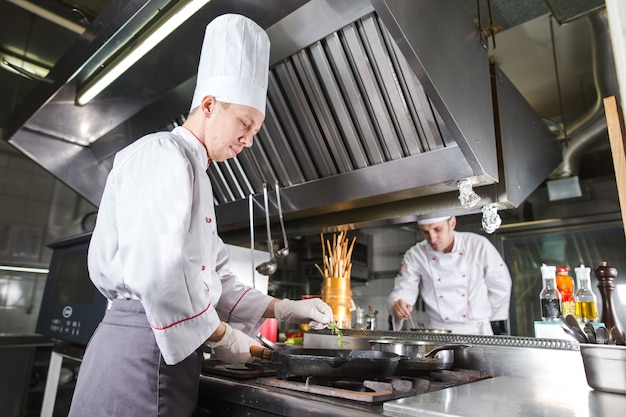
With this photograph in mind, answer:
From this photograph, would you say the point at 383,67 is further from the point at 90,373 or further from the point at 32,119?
the point at 32,119

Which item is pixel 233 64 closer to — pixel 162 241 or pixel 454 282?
pixel 162 241

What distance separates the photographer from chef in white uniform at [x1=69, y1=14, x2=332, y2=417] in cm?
93

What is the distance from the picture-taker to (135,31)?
5.17ft

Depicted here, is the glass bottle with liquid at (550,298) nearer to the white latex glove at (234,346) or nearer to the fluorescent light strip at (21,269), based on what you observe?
the white latex glove at (234,346)

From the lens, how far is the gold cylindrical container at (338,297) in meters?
1.90

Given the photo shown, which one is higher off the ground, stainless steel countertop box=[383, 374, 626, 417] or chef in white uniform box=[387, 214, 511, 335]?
chef in white uniform box=[387, 214, 511, 335]

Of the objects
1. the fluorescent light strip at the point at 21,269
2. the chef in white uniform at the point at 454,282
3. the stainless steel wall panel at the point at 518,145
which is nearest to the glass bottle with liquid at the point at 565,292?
the stainless steel wall panel at the point at 518,145

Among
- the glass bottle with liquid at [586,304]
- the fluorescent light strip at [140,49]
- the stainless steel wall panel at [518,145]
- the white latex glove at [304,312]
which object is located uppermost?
the fluorescent light strip at [140,49]

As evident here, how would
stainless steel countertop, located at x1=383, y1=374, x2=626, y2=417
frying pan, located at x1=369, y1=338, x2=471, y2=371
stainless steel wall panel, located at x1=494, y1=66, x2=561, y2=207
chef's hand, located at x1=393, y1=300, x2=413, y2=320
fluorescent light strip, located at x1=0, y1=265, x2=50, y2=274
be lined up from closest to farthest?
1. stainless steel countertop, located at x1=383, y1=374, x2=626, y2=417
2. frying pan, located at x1=369, y1=338, x2=471, y2=371
3. stainless steel wall panel, located at x1=494, y1=66, x2=561, y2=207
4. chef's hand, located at x1=393, y1=300, x2=413, y2=320
5. fluorescent light strip, located at x1=0, y1=265, x2=50, y2=274

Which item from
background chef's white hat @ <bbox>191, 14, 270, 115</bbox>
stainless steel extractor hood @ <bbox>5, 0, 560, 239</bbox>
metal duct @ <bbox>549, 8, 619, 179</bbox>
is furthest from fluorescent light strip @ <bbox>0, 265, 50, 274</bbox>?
metal duct @ <bbox>549, 8, 619, 179</bbox>

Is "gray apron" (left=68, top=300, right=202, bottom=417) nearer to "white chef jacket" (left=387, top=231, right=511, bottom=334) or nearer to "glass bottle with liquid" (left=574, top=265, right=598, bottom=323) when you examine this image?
"glass bottle with liquid" (left=574, top=265, right=598, bottom=323)

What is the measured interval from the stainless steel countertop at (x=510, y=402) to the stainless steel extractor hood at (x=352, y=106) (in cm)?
68

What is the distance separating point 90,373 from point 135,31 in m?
1.25

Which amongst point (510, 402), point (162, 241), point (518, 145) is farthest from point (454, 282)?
point (162, 241)
